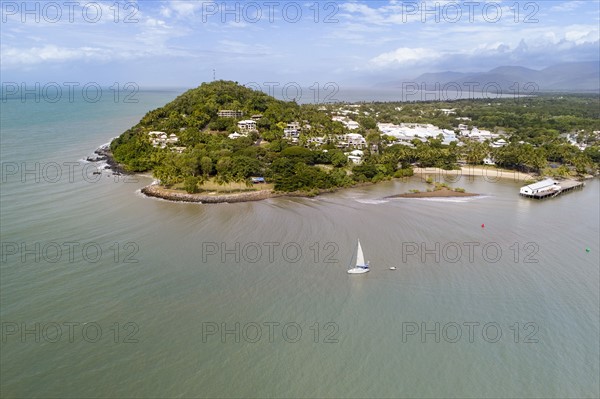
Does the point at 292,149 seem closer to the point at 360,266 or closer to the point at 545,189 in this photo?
the point at 360,266

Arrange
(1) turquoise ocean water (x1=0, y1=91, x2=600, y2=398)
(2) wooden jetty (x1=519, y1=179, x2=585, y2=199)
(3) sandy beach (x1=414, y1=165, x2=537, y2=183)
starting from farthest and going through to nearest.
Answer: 1. (3) sandy beach (x1=414, y1=165, x2=537, y2=183)
2. (2) wooden jetty (x1=519, y1=179, x2=585, y2=199)
3. (1) turquoise ocean water (x1=0, y1=91, x2=600, y2=398)

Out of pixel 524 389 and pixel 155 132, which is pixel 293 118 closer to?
pixel 155 132

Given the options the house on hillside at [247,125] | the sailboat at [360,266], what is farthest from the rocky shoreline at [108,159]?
the sailboat at [360,266]

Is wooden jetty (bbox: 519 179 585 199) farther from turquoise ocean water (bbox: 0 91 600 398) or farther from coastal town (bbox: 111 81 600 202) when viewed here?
turquoise ocean water (bbox: 0 91 600 398)

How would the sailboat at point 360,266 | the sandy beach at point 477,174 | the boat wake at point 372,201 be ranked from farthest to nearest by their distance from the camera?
the sandy beach at point 477,174
the boat wake at point 372,201
the sailboat at point 360,266

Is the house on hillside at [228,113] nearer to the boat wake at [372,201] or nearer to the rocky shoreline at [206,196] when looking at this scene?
the rocky shoreline at [206,196]

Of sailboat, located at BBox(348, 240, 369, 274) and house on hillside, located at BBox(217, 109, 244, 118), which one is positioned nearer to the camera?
sailboat, located at BBox(348, 240, 369, 274)

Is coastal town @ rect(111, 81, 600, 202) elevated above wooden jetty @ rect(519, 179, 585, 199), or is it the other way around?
coastal town @ rect(111, 81, 600, 202)

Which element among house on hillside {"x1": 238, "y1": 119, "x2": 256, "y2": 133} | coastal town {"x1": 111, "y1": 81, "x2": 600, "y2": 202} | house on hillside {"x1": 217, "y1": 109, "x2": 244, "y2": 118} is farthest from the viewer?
house on hillside {"x1": 217, "y1": 109, "x2": 244, "y2": 118}

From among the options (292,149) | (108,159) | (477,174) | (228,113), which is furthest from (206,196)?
(477,174)

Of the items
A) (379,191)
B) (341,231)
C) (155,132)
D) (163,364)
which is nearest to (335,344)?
(163,364)

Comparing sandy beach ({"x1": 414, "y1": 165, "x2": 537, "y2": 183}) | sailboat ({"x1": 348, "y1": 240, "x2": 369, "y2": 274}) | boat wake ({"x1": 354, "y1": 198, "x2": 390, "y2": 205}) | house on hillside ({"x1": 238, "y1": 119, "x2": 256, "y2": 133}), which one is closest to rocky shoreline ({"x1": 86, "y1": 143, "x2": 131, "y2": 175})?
house on hillside ({"x1": 238, "y1": 119, "x2": 256, "y2": 133})
